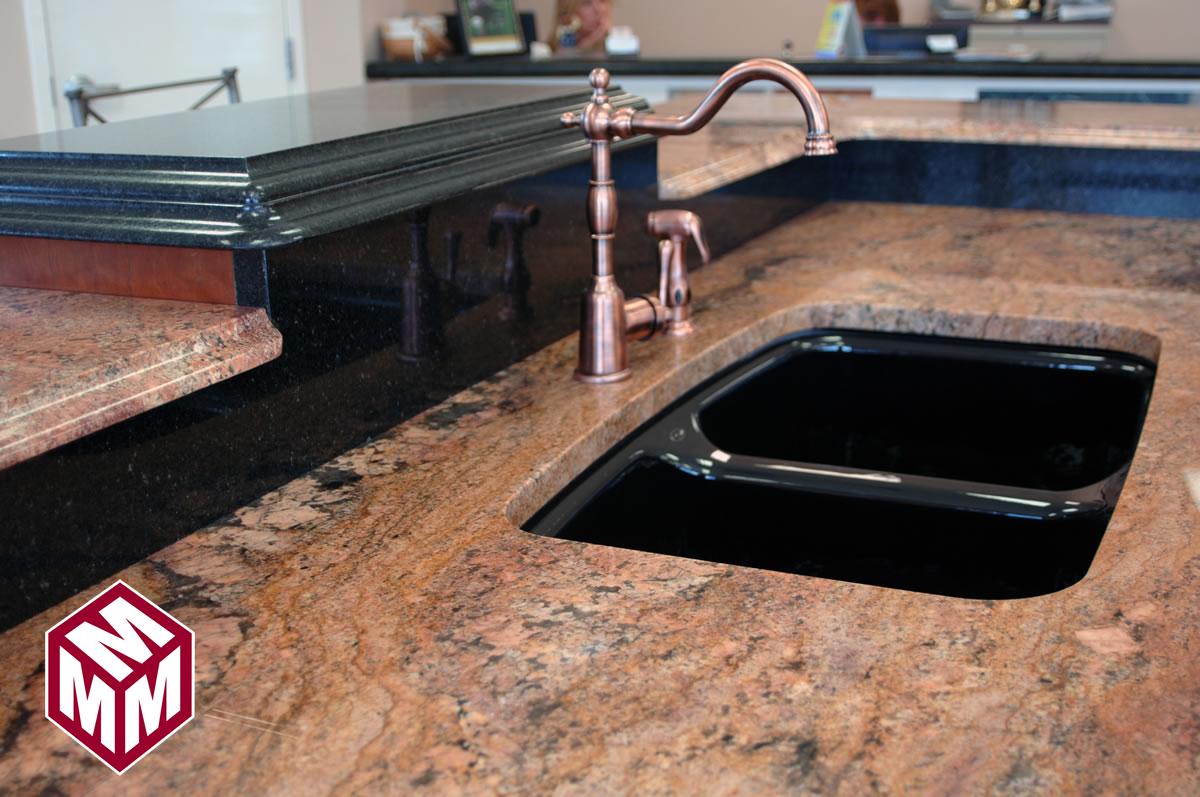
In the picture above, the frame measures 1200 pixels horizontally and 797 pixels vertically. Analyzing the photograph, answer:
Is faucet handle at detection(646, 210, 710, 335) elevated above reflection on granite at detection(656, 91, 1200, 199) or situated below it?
below

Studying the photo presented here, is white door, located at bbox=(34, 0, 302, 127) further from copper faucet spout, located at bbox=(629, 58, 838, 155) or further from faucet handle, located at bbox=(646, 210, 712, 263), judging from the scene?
copper faucet spout, located at bbox=(629, 58, 838, 155)

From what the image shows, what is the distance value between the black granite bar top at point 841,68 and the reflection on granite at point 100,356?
339 cm

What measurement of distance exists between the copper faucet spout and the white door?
310cm

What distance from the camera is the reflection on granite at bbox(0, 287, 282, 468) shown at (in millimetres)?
671

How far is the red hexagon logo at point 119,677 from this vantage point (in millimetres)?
605

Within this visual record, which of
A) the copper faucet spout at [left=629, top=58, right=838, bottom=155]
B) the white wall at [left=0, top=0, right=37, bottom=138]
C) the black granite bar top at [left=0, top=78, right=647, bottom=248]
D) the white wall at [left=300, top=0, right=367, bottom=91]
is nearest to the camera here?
the black granite bar top at [left=0, top=78, right=647, bottom=248]

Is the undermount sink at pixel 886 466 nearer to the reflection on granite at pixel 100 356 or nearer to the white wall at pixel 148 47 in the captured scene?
the reflection on granite at pixel 100 356

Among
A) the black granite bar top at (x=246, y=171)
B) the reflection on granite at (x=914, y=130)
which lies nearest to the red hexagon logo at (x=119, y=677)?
the black granite bar top at (x=246, y=171)

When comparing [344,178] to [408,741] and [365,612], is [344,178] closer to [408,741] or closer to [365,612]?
[365,612]

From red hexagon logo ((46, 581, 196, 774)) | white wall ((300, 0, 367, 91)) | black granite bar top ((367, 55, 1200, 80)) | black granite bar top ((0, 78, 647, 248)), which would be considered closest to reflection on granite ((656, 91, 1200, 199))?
black granite bar top ((0, 78, 647, 248))

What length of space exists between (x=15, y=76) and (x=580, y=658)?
3.74 metres

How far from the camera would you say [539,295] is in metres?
1.28

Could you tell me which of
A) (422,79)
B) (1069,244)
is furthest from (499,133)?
(422,79)

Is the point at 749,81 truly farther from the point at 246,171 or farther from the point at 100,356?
the point at 100,356
